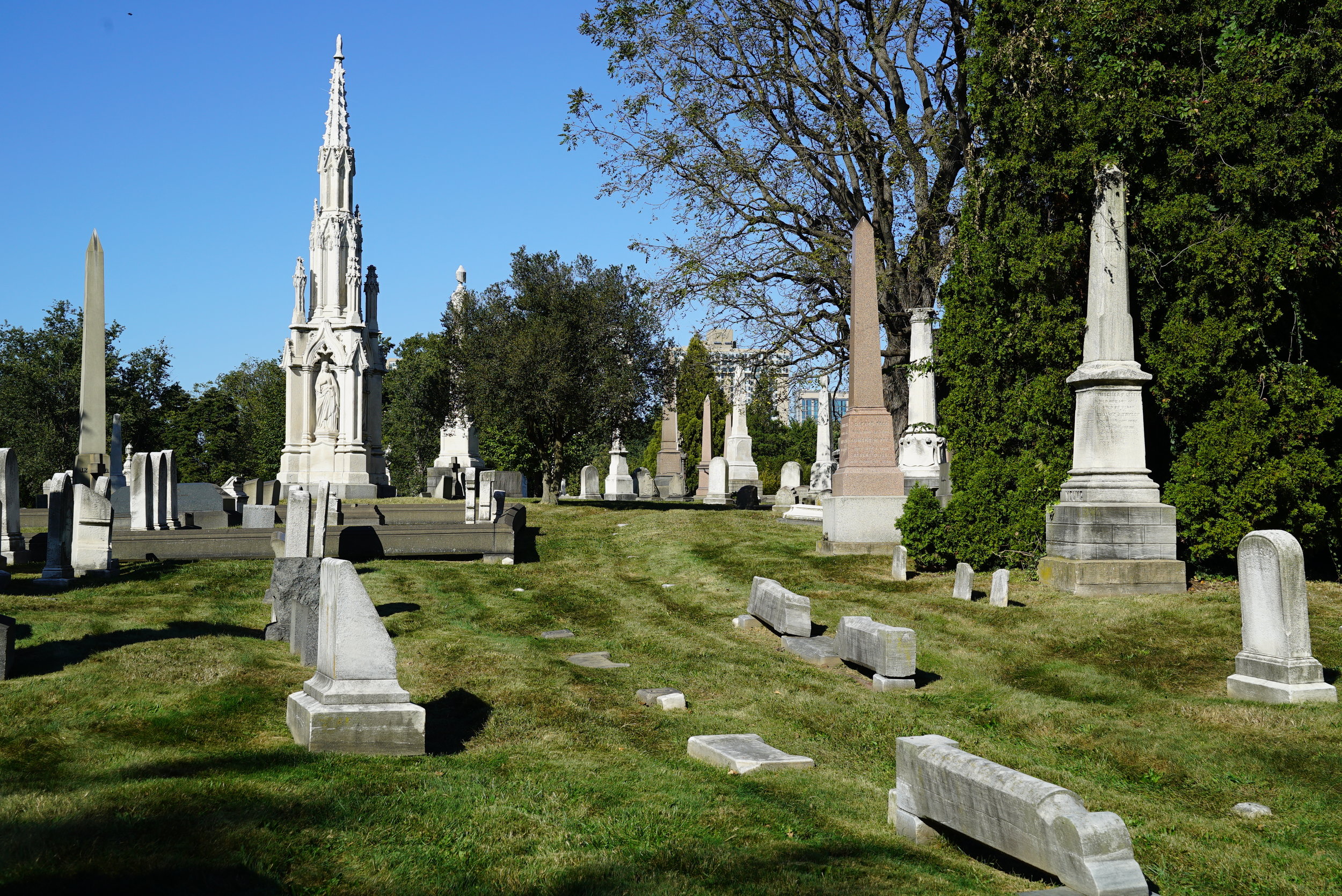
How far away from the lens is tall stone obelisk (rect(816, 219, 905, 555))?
17.0 metres

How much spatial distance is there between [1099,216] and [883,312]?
7709 millimetres

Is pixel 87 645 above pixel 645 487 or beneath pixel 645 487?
beneath

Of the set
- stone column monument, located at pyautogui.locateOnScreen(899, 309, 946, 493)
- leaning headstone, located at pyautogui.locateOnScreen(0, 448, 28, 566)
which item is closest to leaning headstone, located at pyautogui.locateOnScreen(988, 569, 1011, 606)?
stone column monument, located at pyautogui.locateOnScreen(899, 309, 946, 493)

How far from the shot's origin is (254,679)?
768 centimetres

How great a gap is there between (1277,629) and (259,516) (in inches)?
685

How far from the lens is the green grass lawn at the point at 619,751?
442cm

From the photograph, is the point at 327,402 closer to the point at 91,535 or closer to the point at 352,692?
the point at 91,535

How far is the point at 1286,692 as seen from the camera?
8188 mm

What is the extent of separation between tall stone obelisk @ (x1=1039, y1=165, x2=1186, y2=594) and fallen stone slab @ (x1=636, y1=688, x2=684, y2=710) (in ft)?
21.1

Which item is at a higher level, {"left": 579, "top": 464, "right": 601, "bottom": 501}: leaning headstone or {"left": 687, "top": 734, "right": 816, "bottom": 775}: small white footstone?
{"left": 579, "top": 464, "right": 601, "bottom": 501}: leaning headstone

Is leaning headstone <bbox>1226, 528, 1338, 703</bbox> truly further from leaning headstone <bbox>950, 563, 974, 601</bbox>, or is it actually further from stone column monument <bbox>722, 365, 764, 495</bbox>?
stone column monument <bbox>722, 365, 764, 495</bbox>

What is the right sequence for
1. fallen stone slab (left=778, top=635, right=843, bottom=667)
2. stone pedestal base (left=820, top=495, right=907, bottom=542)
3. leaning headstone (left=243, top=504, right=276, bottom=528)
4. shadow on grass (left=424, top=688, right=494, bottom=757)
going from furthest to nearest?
leaning headstone (left=243, top=504, right=276, bottom=528)
stone pedestal base (left=820, top=495, right=907, bottom=542)
fallen stone slab (left=778, top=635, right=843, bottom=667)
shadow on grass (left=424, top=688, right=494, bottom=757)

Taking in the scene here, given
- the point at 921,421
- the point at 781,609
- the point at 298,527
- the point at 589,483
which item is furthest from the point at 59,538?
the point at 589,483

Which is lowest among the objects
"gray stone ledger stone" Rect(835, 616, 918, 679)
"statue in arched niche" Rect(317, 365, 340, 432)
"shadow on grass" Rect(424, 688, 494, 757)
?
"shadow on grass" Rect(424, 688, 494, 757)
